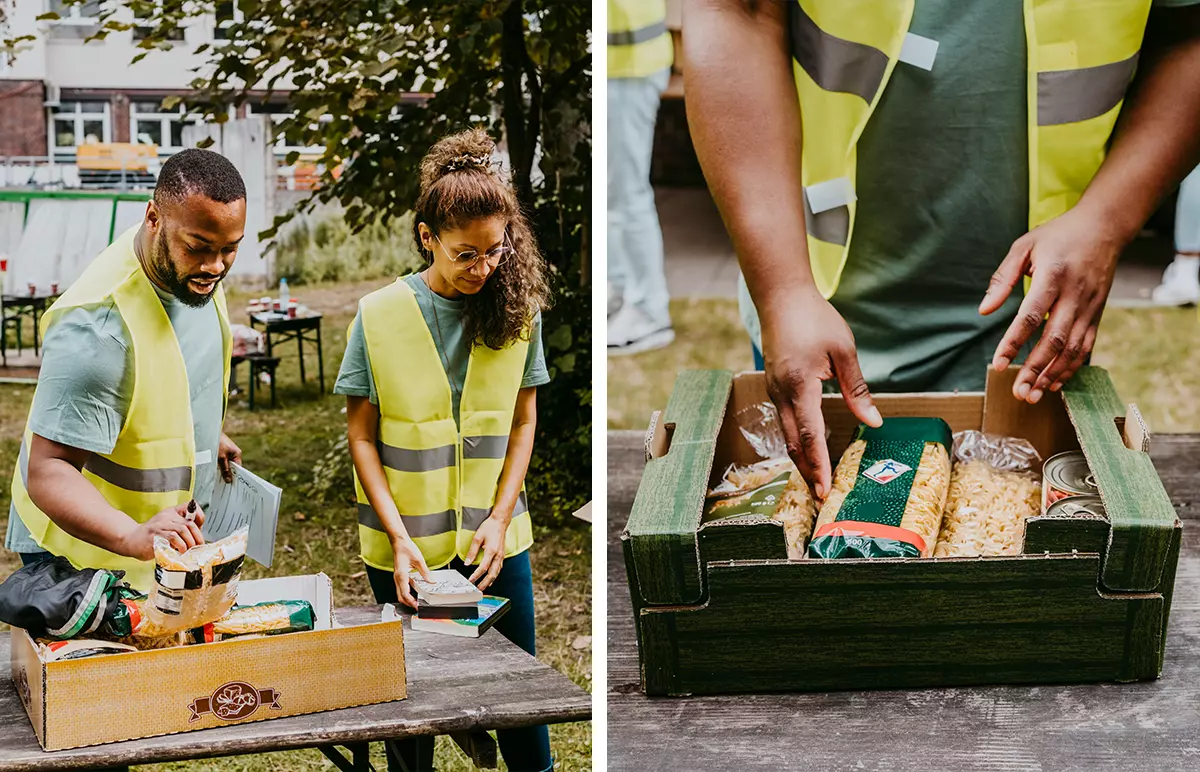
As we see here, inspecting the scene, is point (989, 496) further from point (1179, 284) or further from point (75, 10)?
point (75, 10)

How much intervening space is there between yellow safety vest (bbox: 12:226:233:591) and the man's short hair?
87 millimetres

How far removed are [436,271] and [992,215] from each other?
35.4 inches

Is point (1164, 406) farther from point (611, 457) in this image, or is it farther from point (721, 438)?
point (611, 457)

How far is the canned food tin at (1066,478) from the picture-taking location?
158 centimetres

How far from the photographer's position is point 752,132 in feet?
5.89

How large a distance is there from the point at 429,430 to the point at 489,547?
244mm

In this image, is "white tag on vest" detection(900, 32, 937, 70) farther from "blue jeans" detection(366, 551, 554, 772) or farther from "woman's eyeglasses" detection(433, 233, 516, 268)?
"blue jeans" detection(366, 551, 554, 772)

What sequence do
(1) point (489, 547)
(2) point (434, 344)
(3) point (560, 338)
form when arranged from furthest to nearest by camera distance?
(3) point (560, 338), (1) point (489, 547), (2) point (434, 344)

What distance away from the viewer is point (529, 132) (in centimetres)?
213

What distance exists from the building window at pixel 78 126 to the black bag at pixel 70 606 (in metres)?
0.75

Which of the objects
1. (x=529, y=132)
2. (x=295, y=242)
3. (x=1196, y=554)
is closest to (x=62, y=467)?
(x=295, y=242)

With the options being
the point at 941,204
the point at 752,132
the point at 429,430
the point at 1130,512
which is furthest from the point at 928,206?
the point at 429,430

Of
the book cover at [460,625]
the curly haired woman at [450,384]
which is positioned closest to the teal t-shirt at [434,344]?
the curly haired woman at [450,384]

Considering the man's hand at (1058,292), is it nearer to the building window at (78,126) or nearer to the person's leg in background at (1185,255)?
the person's leg in background at (1185,255)
